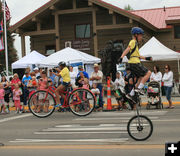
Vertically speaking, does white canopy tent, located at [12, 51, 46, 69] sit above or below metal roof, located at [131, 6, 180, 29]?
below

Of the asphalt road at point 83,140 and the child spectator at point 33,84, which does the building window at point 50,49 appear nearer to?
the child spectator at point 33,84

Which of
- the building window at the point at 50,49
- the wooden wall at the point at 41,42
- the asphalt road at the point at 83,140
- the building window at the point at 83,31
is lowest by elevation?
the asphalt road at the point at 83,140

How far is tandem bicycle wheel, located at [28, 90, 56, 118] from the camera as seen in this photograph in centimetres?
1272

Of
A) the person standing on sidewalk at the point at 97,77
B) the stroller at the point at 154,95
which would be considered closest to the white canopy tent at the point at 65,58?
the person standing on sidewalk at the point at 97,77

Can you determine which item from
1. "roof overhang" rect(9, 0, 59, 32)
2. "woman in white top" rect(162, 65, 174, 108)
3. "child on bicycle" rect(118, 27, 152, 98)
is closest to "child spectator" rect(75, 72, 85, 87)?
"woman in white top" rect(162, 65, 174, 108)

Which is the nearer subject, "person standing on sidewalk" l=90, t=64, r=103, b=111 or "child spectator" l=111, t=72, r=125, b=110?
"person standing on sidewalk" l=90, t=64, r=103, b=111

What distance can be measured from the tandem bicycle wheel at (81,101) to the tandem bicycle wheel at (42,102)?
2.22ft

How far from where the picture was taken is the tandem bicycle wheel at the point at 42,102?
12.7 meters

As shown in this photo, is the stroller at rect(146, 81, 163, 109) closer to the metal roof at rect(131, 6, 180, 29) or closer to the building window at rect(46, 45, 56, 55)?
the metal roof at rect(131, 6, 180, 29)

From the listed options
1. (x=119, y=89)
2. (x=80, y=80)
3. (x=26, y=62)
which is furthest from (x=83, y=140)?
(x=26, y=62)

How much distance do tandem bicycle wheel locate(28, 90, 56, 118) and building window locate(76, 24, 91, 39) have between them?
17078 mm

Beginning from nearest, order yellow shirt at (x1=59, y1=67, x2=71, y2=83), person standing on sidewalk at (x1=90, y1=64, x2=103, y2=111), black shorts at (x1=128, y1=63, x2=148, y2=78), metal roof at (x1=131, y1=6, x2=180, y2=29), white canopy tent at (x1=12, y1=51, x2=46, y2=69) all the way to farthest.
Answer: black shorts at (x1=128, y1=63, x2=148, y2=78), yellow shirt at (x1=59, y1=67, x2=71, y2=83), person standing on sidewalk at (x1=90, y1=64, x2=103, y2=111), white canopy tent at (x1=12, y1=51, x2=46, y2=69), metal roof at (x1=131, y1=6, x2=180, y2=29)

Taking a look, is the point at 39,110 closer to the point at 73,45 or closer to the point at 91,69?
the point at 91,69

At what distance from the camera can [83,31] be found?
29469mm
